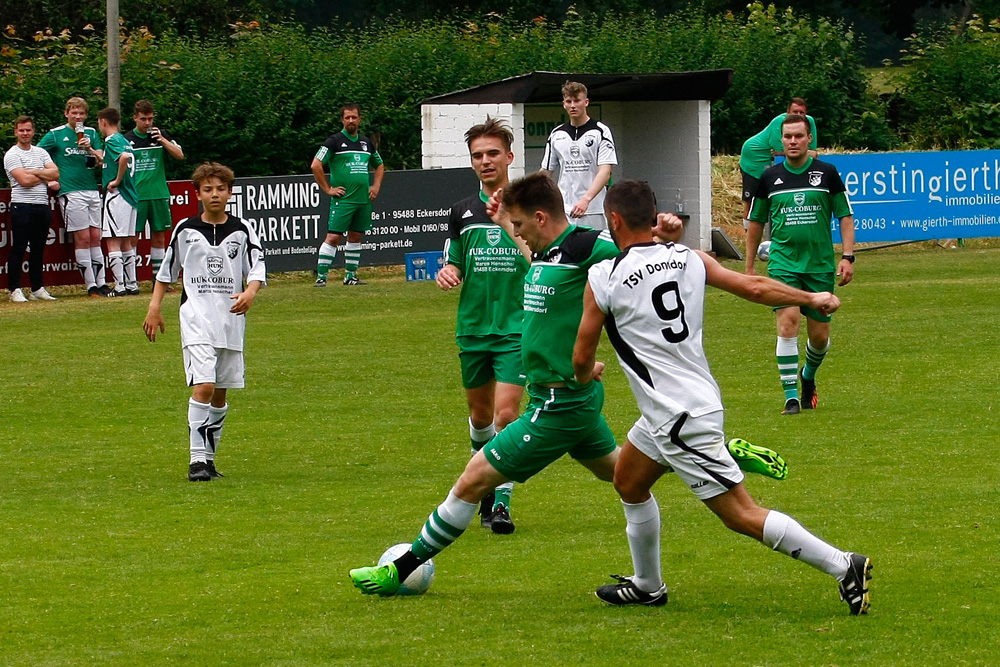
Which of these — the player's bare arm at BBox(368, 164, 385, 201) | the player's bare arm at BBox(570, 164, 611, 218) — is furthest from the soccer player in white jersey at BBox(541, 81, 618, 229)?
the player's bare arm at BBox(368, 164, 385, 201)

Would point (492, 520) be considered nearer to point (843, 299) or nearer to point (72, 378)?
point (72, 378)

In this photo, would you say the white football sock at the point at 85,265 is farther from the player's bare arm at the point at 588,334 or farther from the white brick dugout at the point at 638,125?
the player's bare arm at the point at 588,334

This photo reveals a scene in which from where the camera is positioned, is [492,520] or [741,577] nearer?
[741,577]

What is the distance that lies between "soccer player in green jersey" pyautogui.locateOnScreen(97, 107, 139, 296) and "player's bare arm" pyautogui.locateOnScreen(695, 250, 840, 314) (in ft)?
48.8

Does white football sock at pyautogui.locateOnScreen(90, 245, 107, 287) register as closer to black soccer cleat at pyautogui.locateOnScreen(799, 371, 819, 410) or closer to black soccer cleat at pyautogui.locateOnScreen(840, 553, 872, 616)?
black soccer cleat at pyautogui.locateOnScreen(799, 371, 819, 410)

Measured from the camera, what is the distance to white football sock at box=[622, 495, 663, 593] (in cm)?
635

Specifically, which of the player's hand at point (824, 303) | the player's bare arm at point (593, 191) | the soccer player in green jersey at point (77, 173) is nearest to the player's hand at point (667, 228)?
the player's hand at point (824, 303)

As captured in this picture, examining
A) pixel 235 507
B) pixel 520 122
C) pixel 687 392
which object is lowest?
pixel 235 507

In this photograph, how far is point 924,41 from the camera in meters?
36.7

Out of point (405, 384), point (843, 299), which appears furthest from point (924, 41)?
point (405, 384)

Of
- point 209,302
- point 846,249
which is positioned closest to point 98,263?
point 209,302

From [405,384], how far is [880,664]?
334 inches

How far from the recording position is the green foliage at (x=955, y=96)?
3238cm

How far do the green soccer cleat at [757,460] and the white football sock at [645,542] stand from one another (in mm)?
494
